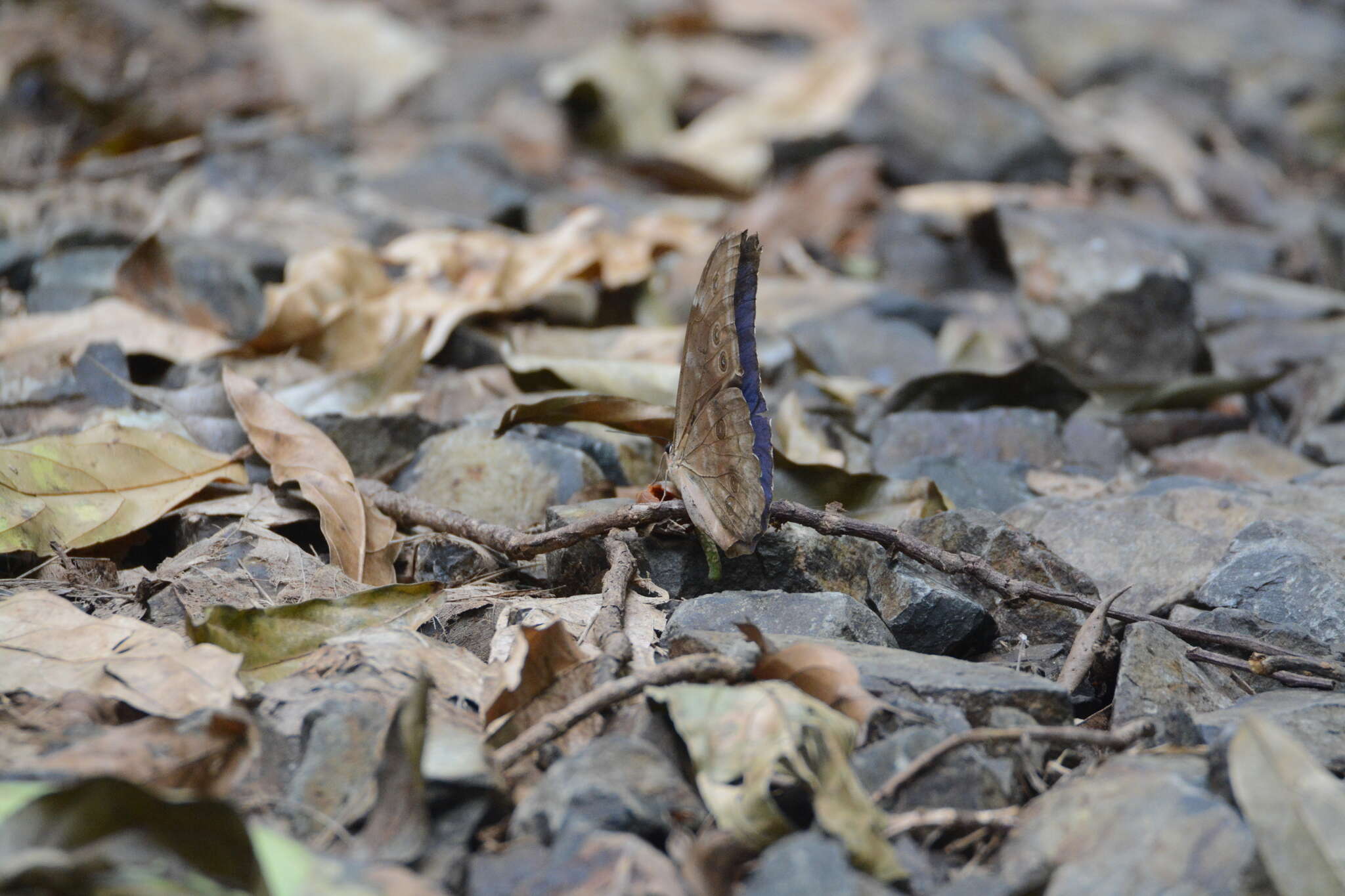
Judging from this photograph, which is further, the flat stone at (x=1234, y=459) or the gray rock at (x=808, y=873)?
the flat stone at (x=1234, y=459)

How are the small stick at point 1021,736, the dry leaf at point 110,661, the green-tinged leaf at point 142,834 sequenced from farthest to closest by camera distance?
the dry leaf at point 110,661
the small stick at point 1021,736
the green-tinged leaf at point 142,834

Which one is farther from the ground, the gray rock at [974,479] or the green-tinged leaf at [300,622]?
the green-tinged leaf at [300,622]

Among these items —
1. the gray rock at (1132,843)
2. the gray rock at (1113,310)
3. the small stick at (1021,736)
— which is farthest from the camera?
the gray rock at (1113,310)

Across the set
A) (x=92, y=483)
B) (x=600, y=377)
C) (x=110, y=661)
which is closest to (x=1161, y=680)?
(x=600, y=377)

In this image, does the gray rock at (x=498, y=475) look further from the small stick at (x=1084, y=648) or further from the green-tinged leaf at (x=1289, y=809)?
the green-tinged leaf at (x=1289, y=809)

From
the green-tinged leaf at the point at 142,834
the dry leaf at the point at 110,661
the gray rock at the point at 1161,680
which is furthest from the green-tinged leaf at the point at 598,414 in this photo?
the green-tinged leaf at the point at 142,834
